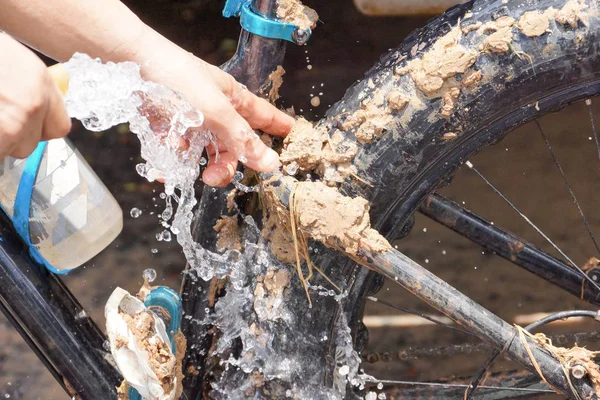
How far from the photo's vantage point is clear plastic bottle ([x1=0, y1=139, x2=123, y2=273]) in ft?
3.89

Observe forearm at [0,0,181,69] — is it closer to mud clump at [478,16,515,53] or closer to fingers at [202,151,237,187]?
fingers at [202,151,237,187]

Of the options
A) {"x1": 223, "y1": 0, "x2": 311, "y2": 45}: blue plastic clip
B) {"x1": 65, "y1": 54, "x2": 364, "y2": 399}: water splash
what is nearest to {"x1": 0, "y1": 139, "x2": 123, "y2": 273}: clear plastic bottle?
{"x1": 65, "y1": 54, "x2": 364, "y2": 399}: water splash

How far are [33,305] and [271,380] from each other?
0.42 meters

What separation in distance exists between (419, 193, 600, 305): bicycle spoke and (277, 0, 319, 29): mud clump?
43 centimetres

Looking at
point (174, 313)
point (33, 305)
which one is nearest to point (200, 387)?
point (174, 313)

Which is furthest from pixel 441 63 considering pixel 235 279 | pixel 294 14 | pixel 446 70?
pixel 235 279

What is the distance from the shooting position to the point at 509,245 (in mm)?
1323

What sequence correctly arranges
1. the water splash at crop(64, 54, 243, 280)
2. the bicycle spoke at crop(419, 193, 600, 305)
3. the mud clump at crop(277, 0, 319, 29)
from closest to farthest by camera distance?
the water splash at crop(64, 54, 243, 280) < the mud clump at crop(277, 0, 319, 29) < the bicycle spoke at crop(419, 193, 600, 305)

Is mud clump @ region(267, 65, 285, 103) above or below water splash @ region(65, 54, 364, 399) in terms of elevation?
above

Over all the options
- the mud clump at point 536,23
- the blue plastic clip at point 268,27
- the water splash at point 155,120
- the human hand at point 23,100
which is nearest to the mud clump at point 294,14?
the blue plastic clip at point 268,27

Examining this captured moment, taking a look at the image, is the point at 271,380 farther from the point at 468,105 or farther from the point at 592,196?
the point at 592,196

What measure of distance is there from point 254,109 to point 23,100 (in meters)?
0.43

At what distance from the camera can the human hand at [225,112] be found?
3.20 ft

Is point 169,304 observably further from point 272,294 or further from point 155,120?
point 155,120
